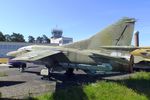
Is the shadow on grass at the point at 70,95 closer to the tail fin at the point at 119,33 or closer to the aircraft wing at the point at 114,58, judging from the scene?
the aircraft wing at the point at 114,58

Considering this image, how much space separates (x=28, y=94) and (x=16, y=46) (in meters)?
62.7

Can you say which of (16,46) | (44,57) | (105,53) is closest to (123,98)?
(105,53)

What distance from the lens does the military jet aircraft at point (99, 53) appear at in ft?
72.1

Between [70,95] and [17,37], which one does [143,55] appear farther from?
[17,37]

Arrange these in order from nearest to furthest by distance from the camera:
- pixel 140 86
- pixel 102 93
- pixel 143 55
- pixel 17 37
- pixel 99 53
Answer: pixel 102 93, pixel 140 86, pixel 99 53, pixel 143 55, pixel 17 37

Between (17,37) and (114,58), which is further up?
(17,37)

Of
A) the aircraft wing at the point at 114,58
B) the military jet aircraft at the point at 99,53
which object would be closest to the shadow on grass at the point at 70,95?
the aircraft wing at the point at 114,58

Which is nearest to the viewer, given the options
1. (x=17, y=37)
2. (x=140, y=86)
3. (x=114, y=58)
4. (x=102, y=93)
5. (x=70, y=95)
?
(x=70, y=95)

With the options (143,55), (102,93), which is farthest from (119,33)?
(143,55)

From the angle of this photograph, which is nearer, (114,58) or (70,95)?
(70,95)

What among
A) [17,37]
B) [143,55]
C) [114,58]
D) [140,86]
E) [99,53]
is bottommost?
[140,86]

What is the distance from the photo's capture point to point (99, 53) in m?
23.1

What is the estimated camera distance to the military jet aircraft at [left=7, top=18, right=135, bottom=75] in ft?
72.1

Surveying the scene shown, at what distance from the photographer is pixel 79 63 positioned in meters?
24.7
